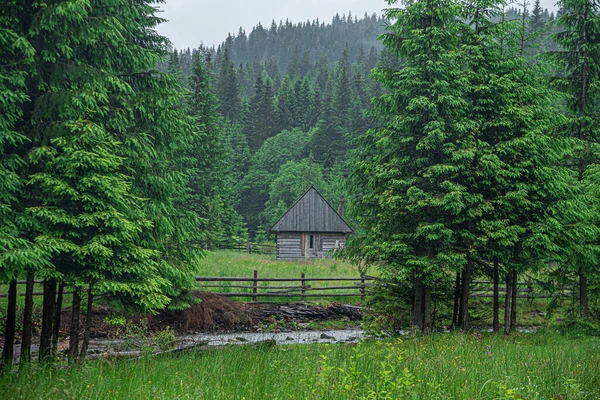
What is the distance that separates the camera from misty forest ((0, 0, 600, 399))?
762cm

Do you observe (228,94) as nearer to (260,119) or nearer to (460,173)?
(260,119)

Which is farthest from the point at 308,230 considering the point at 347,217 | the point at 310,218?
the point at 347,217

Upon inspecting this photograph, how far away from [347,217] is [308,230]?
77.6 feet

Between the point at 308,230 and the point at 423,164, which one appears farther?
the point at 308,230

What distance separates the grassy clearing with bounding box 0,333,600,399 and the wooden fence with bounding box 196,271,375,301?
13.5 m

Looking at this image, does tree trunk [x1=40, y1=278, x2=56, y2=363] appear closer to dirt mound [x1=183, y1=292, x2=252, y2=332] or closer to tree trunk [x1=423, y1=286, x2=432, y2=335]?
dirt mound [x1=183, y1=292, x2=252, y2=332]

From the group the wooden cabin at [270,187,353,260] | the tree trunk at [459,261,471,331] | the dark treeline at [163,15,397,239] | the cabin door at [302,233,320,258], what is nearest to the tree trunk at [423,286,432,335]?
the tree trunk at [459,261,471,331]

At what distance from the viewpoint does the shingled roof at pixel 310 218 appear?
40.6m

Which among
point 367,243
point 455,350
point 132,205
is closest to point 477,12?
point 367,243

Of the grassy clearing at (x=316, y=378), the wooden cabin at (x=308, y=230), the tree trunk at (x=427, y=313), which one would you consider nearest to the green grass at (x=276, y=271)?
the wooden cabin at (x=308, y=230)

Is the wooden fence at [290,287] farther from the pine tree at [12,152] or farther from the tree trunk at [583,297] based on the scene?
the pine tree at [12,152]

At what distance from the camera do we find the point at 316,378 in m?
6.60

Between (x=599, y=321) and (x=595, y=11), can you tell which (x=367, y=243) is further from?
(x=595, y=11)

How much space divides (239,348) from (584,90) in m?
15.2
